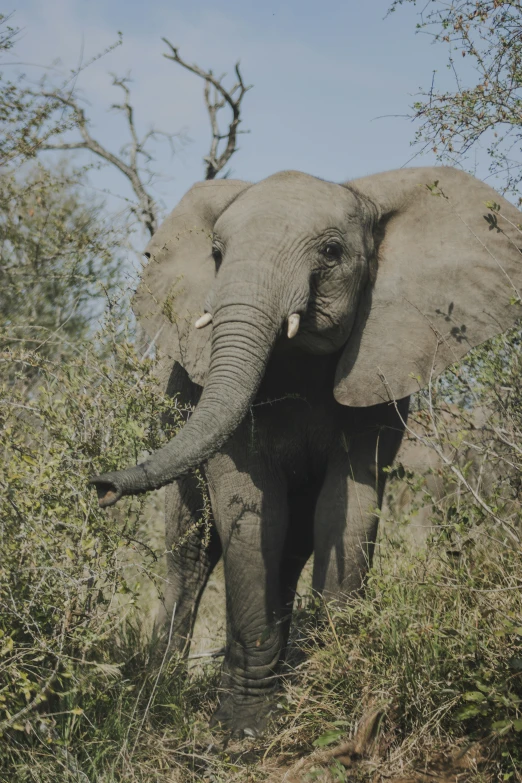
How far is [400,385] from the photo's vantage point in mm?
5566

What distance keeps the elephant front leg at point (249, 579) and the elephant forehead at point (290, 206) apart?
120 cm

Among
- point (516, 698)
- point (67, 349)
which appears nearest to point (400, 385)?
point (516, 698)

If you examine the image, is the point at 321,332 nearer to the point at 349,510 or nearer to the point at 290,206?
the point at 290,206

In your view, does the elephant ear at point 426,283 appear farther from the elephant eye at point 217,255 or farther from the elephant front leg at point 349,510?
the elephant eye at point 217,255

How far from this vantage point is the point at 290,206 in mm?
5414

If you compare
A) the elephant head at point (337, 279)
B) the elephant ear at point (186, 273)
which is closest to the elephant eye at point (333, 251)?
the elephant head at point (337, 279)

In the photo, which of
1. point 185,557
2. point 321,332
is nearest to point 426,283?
point 321,332

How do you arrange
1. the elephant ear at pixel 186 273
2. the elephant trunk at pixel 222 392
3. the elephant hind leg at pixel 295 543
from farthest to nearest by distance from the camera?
1. the elephant hind leg at pixel 295 543
2. the elephant ear at pixel 186 273
3. the elephant trunk at pixel 222 392

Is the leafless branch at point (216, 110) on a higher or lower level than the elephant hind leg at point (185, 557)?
higher

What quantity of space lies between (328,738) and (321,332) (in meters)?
2.03

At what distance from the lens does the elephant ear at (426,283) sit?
558 centimetres

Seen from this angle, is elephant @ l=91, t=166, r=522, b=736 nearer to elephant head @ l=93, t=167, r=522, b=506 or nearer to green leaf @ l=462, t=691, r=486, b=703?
elephant head @ l=93, t=167, r=522, b=506

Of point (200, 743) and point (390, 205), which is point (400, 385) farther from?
point (200, 743)

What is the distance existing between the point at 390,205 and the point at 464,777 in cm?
317
